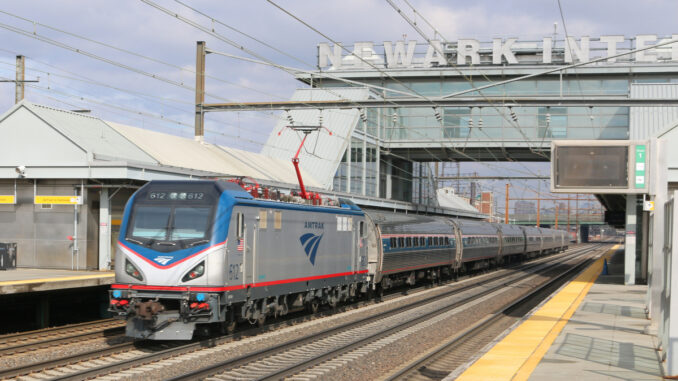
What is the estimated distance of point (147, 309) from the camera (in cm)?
1405

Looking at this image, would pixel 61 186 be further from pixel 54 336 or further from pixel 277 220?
pixel 277 220

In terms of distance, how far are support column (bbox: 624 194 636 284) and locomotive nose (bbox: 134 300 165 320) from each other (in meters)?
20.9

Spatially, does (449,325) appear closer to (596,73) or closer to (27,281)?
(27,281)

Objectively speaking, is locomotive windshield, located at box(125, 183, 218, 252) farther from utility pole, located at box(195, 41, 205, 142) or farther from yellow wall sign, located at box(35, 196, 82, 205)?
utility pole, located at box(195, 41, 205, 142)

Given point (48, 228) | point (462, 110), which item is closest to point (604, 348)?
point (48, 228)

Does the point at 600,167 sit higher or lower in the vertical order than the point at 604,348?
higher

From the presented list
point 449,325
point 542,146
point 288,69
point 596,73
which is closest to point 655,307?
point 449,325

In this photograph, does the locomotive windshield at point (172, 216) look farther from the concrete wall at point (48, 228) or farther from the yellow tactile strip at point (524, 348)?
the concrete wall at point (48, 228)

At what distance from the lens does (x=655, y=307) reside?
53.3ft

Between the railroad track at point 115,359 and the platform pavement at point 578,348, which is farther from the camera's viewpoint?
the railroad track at point 115,359

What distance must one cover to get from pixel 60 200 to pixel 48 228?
1.07 metres

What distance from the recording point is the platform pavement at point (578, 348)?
11.3m

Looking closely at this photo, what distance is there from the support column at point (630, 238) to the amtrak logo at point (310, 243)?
15131 mm

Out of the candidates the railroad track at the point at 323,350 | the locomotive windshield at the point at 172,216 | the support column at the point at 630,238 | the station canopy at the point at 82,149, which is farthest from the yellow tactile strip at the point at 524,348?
the station canopy at the point at 82,149
